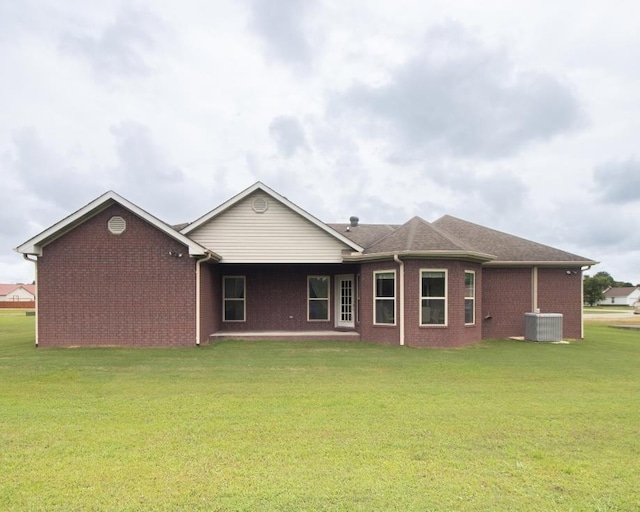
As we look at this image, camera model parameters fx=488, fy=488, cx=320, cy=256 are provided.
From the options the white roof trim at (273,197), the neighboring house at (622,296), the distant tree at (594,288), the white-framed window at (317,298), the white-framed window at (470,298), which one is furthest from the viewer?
the neighboring house at (622,296)

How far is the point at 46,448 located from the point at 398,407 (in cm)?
452

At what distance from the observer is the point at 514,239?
18.4 m

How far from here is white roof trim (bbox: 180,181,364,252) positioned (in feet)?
51.0

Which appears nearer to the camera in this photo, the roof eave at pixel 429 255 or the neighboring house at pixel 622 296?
the roof eave at pixel 429 255

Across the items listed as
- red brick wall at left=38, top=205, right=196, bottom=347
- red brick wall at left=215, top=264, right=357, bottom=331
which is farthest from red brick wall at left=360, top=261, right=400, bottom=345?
red brick wall at left=38, top=205, right=196, bottom=347

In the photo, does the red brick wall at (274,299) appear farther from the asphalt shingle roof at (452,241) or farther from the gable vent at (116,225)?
the gable vent at (116,225)

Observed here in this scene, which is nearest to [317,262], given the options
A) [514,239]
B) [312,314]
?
[312,314]

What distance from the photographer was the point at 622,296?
101188mm

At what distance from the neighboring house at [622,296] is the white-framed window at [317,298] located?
99392 mm

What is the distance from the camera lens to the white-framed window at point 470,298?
15.1 meters

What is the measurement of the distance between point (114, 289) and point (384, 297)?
26.2ft

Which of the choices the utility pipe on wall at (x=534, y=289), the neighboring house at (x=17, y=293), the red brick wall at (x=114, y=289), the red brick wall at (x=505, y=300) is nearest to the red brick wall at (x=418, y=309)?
the red brick wall at (x=505, y=300)

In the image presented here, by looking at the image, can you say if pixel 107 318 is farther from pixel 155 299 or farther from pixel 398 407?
pixel 398 407

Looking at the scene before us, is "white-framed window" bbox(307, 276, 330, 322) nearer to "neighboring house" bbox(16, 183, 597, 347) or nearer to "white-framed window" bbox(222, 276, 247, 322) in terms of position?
"neighboring house" bbox(16, 183, 597, 347)
